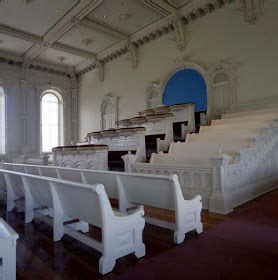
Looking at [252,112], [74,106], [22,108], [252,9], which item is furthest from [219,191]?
[74,106]

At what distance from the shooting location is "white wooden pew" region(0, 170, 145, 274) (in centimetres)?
197

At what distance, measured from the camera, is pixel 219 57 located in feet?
24.9

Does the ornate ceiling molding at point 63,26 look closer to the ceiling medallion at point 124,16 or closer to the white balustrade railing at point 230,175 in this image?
the ceiling medallion at point 124,16

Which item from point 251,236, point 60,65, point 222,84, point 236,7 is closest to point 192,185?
point 251,236

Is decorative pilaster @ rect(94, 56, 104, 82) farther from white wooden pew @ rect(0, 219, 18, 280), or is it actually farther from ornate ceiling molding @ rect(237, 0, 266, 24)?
white wooden pew @ rect(0, 219, 18, 280)

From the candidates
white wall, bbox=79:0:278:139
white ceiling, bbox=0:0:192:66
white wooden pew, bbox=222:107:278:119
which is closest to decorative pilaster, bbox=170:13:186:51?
white wall, bbox=79:0:278:139

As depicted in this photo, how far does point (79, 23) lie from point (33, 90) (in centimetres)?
444

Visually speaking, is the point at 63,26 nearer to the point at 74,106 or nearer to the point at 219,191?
the point at 74,106

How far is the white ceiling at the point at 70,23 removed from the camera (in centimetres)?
774

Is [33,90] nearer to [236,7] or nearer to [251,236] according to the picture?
[236,7]

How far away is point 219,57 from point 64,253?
705cm

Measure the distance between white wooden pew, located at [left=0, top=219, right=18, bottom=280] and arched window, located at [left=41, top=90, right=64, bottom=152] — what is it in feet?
36.5

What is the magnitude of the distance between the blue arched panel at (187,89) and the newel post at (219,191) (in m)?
4.76

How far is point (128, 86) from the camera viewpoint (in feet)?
34.4
